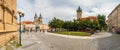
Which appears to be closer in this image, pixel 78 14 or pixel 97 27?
pixel 97 27

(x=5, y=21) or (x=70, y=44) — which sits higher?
(x=5, y=21)

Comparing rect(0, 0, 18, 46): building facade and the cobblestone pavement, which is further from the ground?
rect(0, 0, 18, 46): building facade

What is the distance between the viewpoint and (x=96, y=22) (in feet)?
293

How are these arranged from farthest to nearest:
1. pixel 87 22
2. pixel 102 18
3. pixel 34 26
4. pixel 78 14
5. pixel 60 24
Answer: pixel 34 26
pixel 78 14
pixel 60 24
pixel 87 22
pixel 102 18

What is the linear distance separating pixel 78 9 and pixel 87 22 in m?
54.4

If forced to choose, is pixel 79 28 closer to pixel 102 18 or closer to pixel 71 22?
pixel 71 22

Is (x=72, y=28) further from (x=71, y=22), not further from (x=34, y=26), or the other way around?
(x=34, y=26)

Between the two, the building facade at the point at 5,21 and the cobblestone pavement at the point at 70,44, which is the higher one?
the building facade at the point at 5,21

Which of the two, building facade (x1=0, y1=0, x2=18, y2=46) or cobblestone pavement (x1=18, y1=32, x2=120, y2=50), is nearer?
building facade (x1=0, y1=0, x2=18, y2=46)

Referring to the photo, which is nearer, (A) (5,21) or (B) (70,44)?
(A) (5,21)

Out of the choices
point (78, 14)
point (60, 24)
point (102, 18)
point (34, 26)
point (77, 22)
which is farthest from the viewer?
point (34, 26)

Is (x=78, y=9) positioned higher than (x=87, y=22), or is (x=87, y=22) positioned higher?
(x=78, y=9)

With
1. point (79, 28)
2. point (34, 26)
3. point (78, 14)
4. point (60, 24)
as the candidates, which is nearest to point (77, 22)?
point (79, 28)

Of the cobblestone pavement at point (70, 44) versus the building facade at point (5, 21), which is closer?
the building facade at point (5, 21)
